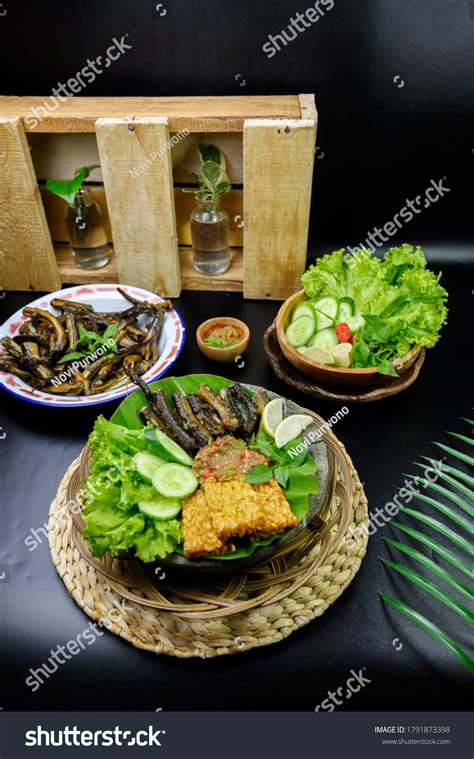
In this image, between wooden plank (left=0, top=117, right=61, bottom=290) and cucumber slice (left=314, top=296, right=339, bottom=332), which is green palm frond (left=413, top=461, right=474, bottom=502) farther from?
wooden plank (left=0, top=117, right=61, bottom=290)

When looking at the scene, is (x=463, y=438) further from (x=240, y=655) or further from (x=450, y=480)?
(x=240, y=655)

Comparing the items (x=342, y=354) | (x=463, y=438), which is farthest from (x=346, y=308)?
(x=463, y=438)

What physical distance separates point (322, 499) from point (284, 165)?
1.43 meters

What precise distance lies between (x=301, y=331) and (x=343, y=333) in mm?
164

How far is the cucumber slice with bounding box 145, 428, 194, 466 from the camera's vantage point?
1726 millimetres

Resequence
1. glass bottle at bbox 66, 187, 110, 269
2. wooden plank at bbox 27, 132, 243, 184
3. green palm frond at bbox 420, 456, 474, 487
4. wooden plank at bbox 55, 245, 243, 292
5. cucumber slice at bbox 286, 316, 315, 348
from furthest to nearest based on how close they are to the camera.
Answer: wooden plank at bbox 55, 245, 243, 292 < glass bottle at bbox 66, 187, 110, 269 < wooden plank at bbox 27, 132, 243, 184 < cucumber slice at bbox 286, 316, 315, 348 < green palm frond at bbox 420, 456, 474, 487

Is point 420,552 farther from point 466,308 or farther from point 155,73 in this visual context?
point 155,73

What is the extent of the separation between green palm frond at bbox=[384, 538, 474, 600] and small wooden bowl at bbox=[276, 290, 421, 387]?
0.61 meters

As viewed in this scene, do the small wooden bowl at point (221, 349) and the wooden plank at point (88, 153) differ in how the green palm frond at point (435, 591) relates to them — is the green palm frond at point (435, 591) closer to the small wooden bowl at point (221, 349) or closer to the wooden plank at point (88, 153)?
the small wooden bowl at point (221, 349)

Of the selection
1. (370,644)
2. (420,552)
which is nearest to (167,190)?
(420,552)

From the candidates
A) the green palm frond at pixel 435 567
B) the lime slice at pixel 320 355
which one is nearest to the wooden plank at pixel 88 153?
the lime slice at pixel 320 355

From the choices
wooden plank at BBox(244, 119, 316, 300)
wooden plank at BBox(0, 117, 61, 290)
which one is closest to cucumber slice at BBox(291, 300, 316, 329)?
wooden plank at BBox(244, 119, 316, 300)

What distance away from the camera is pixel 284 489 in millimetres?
1681

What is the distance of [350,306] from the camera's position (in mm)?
2385
